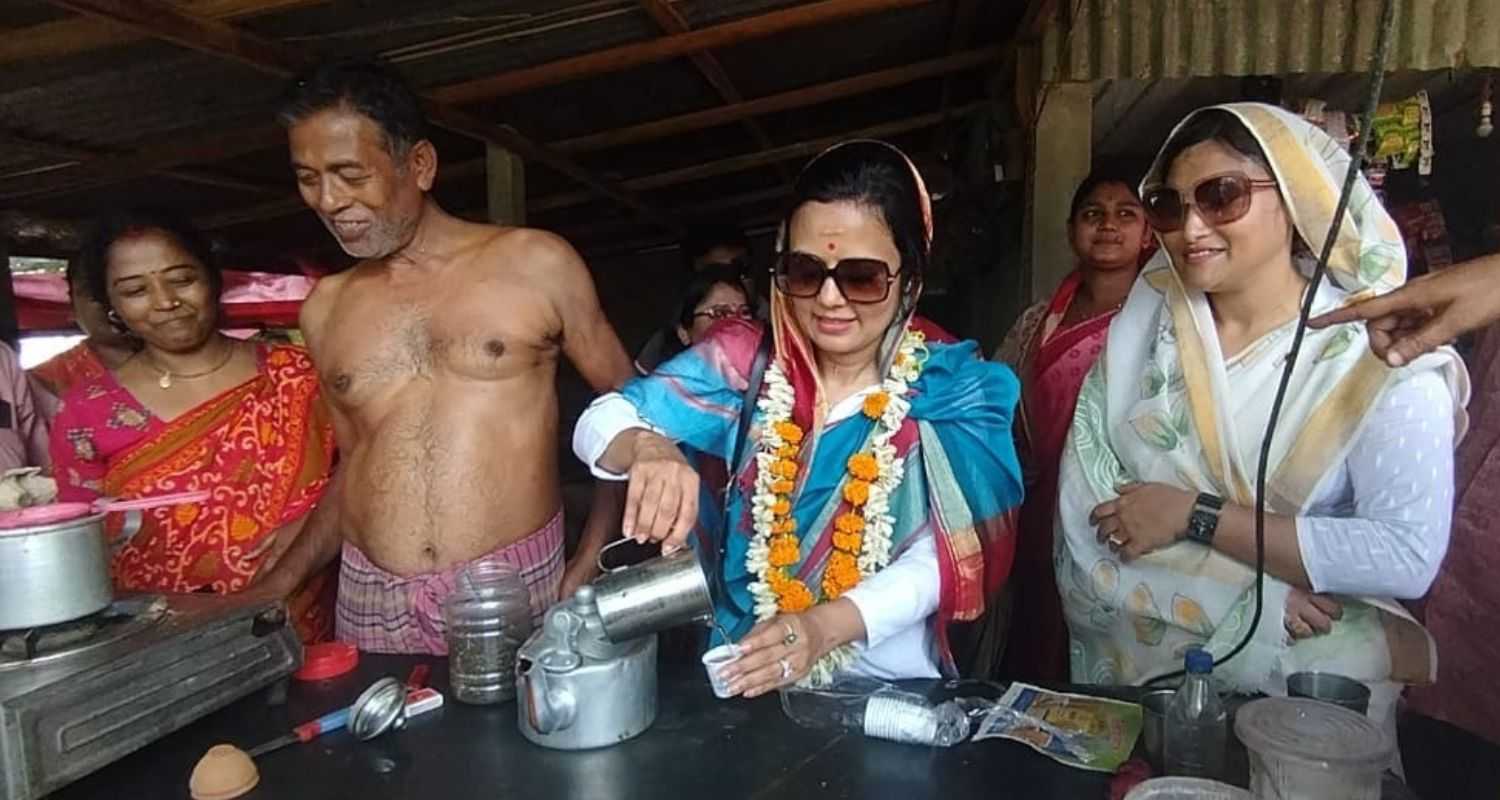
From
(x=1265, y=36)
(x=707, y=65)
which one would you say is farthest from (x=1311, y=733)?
(x=707, y=65)

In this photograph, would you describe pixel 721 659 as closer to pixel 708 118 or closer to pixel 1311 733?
pixel 1311 733

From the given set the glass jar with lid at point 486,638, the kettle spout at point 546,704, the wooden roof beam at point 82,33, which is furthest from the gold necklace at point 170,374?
the kettle spout at point 546,704

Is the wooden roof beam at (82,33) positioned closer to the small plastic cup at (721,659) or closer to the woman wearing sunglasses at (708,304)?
the woman wearing sunglasses at (708,304)

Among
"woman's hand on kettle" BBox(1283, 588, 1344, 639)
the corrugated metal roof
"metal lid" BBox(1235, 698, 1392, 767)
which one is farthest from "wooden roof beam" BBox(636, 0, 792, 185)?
"metal lid" BBox(1235, 698, 1392, 767)

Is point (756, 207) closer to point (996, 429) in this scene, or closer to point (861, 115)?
point (861, 115)

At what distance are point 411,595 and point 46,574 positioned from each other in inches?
36.3

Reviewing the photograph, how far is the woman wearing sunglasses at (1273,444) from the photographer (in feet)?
5.42

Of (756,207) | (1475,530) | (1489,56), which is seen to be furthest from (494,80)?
(756,207)

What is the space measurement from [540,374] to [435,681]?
875mm

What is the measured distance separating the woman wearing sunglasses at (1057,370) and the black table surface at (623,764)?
1249 mm

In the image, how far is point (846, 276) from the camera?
6.00 feet

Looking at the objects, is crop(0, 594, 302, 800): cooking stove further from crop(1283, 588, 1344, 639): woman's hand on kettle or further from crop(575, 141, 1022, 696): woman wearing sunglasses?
crop(1283, 588, 1344, 639): woman's hand on kettle

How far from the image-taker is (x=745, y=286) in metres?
4.14

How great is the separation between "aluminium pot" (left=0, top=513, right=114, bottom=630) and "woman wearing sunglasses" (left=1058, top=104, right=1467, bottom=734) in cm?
180
